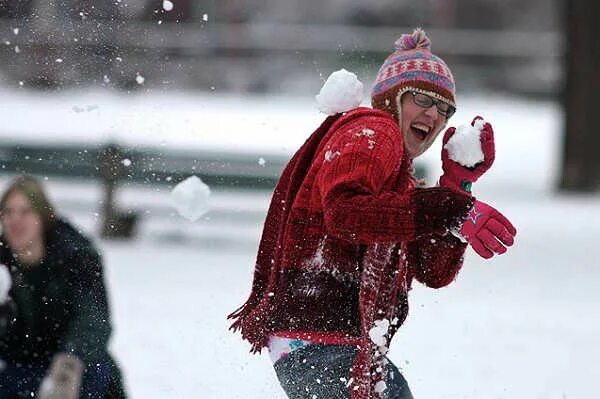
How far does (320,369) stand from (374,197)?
0.49 metres

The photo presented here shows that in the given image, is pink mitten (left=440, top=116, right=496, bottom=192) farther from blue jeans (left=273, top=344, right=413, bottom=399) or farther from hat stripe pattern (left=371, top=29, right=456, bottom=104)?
blue jeans (left=273, top=344, right=413, bottom=399)

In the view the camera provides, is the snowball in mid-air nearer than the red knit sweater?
No

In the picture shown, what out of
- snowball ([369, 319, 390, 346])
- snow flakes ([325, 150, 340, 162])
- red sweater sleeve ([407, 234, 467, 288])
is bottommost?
snowball ([369, 319, 390, 346])

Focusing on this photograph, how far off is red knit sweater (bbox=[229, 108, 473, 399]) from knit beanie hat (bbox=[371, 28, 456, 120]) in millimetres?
212

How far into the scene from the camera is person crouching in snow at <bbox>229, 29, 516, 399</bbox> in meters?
2.86

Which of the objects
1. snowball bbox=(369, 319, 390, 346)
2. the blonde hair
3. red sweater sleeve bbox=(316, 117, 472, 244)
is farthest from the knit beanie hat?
the blonde hair

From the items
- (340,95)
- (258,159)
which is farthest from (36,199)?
(258,159)

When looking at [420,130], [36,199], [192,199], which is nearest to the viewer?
[420,130]

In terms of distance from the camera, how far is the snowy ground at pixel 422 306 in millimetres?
5402

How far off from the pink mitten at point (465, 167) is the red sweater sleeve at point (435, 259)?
0.16 meters

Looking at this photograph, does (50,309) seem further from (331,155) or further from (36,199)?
(331,155)

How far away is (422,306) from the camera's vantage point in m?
6.91

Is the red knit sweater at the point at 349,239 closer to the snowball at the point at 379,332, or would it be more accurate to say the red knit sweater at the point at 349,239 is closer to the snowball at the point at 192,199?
the snowball at the point at 379,332

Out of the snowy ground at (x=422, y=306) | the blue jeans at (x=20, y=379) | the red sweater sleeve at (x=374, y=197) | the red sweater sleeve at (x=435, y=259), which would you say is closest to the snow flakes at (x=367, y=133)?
the red sweater sleeve at (x=374, y=197)
